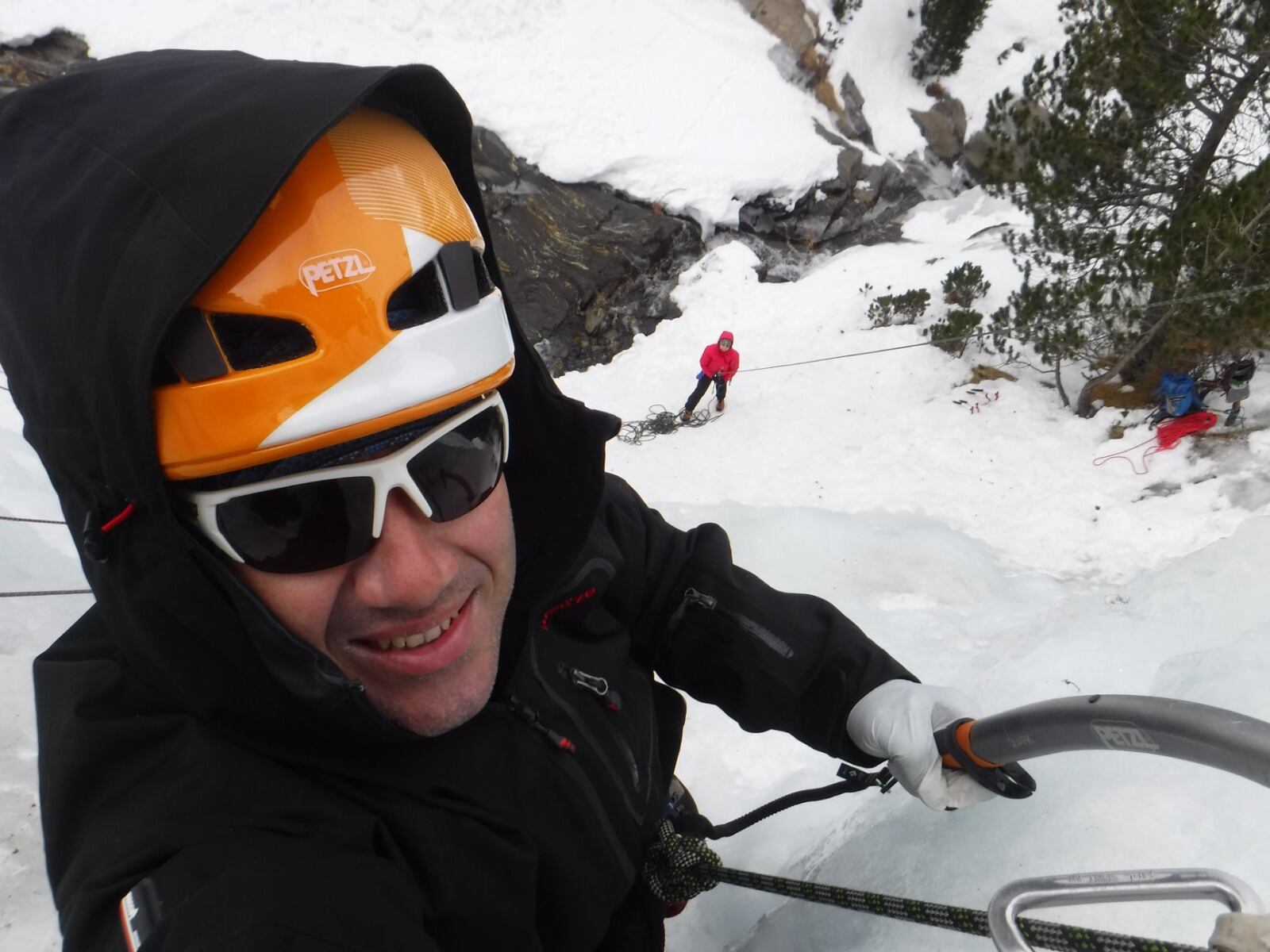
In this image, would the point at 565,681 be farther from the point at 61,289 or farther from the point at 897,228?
the point at 897,228

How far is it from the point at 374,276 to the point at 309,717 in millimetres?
608

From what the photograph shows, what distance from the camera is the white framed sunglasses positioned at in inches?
34.0

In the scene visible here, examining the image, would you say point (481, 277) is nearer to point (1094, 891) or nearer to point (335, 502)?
point (335, 502)

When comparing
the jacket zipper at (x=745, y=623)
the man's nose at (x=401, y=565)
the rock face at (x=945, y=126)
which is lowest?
the jacket zipper at (x=745, y=623)

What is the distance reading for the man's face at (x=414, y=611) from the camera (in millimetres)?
938

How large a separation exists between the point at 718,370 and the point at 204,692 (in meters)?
7.23

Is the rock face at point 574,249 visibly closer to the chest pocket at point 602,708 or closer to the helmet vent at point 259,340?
the chest pocket at point 602,708

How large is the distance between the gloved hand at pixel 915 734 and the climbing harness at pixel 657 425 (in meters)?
5.49

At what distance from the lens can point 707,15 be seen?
1694 cm

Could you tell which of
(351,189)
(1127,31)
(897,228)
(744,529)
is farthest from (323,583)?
(897,228)

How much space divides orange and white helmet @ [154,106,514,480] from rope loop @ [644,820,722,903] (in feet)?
3.56

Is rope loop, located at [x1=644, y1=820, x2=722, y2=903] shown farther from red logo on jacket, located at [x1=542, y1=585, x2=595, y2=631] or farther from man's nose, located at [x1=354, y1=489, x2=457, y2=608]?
man's nose, located at [x1=354, y1=489, x2=457, y2=608]

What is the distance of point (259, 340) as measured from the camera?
2.76 ft

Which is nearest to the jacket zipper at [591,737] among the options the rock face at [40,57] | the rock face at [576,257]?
the rock face at [576,257]
